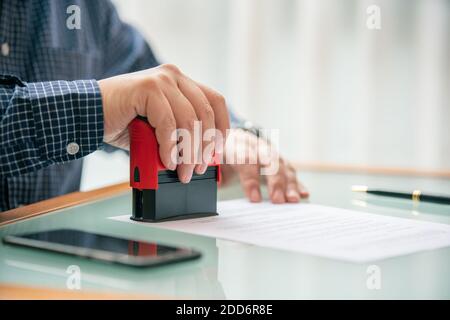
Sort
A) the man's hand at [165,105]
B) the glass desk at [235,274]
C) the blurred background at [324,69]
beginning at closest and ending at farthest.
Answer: the glass desk at [235,274]
the man's hand at [165,105]
the blurred background at [324,69]

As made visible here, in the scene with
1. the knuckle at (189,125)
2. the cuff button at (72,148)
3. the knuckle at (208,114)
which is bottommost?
the cuff button at (72,148)

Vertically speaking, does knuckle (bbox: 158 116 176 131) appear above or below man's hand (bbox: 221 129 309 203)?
above

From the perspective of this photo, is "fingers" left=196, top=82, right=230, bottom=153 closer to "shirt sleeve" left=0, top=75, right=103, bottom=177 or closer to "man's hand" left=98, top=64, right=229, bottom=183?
"man's hand" left=98, top=64, right=229, bottom=183

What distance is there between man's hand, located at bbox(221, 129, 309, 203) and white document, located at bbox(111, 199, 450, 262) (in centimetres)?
7

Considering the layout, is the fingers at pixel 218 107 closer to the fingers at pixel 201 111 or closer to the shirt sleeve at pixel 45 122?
the fingers at pixel 201 111

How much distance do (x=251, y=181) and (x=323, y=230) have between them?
268 millimetres

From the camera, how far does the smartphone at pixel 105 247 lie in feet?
1.47

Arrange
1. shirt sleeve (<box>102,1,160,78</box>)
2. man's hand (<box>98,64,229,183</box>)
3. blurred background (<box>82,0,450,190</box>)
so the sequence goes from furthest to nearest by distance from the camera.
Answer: blurred background (<box>82,0,450,190</box>), shirt sleeve (<box>102,1,160,78</box>), man's hand (<box>98,64,229,183</box>)

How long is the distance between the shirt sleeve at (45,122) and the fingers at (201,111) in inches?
3.9

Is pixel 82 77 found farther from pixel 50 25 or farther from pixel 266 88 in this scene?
pixel 266 88

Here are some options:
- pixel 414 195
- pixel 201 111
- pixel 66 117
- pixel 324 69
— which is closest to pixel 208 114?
pixel 201 111

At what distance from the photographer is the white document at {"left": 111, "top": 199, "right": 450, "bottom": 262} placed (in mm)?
512

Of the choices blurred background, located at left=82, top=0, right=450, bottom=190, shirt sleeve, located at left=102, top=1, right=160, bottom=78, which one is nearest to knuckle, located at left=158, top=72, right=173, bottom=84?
shirt sleeve, located at left=102, top=1, right=160, bottom=78

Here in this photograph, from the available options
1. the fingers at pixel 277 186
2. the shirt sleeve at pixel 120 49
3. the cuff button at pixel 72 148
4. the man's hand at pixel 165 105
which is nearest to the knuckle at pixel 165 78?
the man's hand at pixel 165 105
